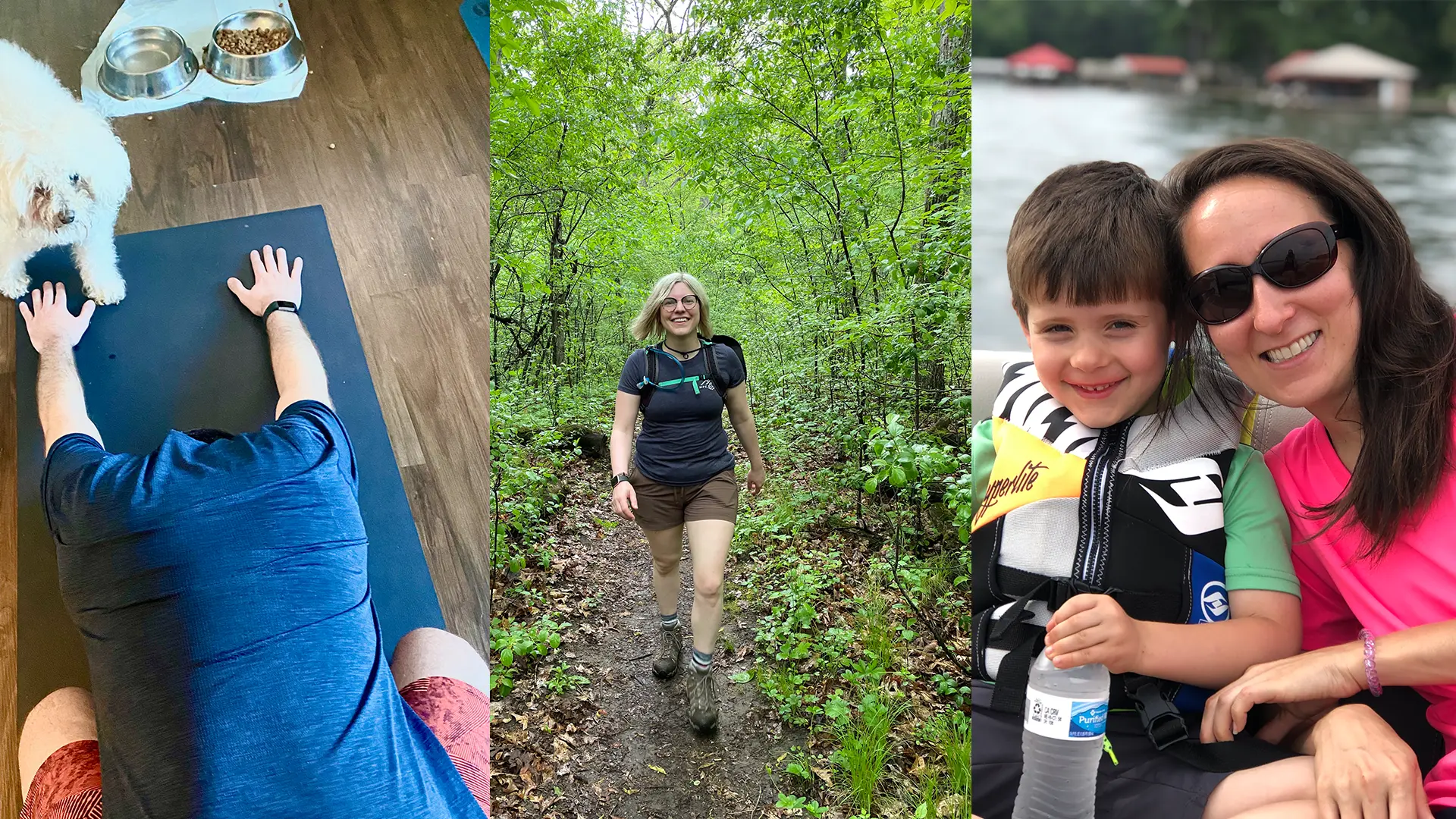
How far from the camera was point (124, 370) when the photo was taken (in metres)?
1.94

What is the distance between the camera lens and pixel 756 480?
200 centimetres

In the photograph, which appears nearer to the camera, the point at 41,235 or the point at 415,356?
the point at 41,235

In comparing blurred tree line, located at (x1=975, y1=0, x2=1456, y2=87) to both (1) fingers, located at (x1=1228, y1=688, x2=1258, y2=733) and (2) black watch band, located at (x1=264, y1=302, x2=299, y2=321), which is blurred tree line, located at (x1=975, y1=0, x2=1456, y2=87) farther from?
(2) black watch band, located at (x1=264, y1=302, x2=299, y2=321)

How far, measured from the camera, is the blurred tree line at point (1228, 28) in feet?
5.09

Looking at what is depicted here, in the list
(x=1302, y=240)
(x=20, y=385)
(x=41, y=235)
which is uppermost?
(x=41, y=235)

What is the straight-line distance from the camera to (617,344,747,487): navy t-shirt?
197 centimetres

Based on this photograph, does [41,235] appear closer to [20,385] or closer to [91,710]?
[20,385]

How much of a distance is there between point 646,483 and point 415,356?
759mm

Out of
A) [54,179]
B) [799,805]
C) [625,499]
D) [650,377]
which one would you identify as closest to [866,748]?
[799,805]

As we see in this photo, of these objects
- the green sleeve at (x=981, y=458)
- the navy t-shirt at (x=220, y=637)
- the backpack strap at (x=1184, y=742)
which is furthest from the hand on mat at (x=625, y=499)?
the backpack strap at (x=1184, y=742)

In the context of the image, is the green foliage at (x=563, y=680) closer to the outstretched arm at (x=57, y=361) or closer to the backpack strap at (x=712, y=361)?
the backpack strap at (x=712, y=361)

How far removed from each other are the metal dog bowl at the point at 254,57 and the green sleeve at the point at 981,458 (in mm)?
2124

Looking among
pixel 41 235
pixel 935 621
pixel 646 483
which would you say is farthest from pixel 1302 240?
pixel 41 235

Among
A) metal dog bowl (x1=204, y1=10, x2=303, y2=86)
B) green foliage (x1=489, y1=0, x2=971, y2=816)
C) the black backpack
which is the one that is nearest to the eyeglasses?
green foliage (x1=489, y1=0, x2=971, y2=816)
